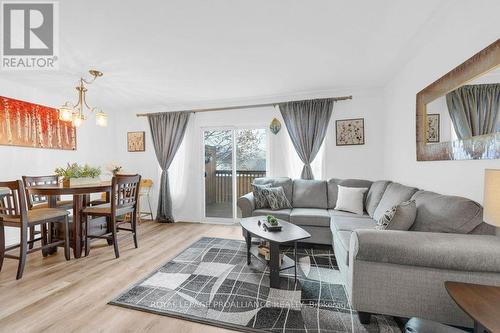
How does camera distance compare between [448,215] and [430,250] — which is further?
[448,215]

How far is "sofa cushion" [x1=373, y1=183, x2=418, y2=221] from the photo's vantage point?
237 cm

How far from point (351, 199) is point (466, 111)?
171cm

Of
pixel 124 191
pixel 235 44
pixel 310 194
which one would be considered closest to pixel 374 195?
pixel 310 194

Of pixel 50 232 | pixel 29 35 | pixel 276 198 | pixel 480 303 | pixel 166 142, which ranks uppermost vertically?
pixel 29 35

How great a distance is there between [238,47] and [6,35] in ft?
7.05

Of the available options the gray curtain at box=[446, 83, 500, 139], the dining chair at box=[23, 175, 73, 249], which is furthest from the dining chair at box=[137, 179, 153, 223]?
the gray curtain at box=[446, 83, 500, 139]

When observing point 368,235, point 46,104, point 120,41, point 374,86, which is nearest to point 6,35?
point 120,41

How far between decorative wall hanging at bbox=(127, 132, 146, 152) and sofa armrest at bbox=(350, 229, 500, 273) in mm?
4609

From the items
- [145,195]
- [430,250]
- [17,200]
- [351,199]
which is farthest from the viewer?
[145,195]

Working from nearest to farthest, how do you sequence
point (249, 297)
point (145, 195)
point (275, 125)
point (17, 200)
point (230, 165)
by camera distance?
point (249, 297), point (17, 200), point (275, 125), point (230, 165), point (145, 195)

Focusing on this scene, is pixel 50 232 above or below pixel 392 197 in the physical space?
below

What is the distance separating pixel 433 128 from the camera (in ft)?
7.34

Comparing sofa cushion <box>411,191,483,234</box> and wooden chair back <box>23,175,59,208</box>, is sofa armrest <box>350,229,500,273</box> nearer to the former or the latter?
sofa cushion <box>411,191,483,234</box>

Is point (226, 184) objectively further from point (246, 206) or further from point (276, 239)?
point (276, 239)
